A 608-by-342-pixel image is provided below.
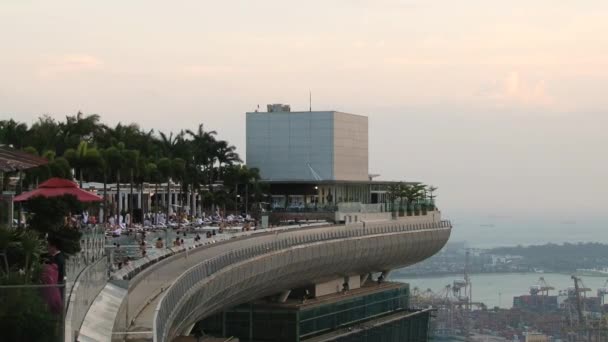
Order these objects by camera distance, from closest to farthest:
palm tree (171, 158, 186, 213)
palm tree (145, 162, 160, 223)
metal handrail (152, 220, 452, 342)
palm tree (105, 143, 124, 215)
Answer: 1. metal handrail (152, 220, 452, 342)
2. palm tree (105, 143, 124, 215)
3. palm tree (145, 162, 160, 223)
4. palm tree (171, 158, 186, 213)

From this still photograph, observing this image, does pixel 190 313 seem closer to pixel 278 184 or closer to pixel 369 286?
pixel 369 286

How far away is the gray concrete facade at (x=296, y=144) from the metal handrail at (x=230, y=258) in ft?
39.9

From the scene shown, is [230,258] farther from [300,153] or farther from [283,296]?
[300,153]

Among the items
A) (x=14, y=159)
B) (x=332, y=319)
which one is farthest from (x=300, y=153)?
(x=14, y=159)

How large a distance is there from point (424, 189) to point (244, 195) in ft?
69.0

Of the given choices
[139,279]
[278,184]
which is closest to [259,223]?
[278,184]

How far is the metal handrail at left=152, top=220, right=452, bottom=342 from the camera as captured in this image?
28519 mm

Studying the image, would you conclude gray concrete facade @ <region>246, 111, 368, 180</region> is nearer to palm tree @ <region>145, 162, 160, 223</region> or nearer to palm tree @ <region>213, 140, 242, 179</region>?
palm tree @ <region>213, 140, 242, 179</region>

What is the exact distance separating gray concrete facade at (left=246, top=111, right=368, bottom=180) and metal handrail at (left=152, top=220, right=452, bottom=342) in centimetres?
1215

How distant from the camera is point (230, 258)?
173 ft

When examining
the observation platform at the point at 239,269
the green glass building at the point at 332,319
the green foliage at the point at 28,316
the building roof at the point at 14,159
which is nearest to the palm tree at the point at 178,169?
the observation platform at the point at 239,269

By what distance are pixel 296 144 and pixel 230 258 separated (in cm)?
6839

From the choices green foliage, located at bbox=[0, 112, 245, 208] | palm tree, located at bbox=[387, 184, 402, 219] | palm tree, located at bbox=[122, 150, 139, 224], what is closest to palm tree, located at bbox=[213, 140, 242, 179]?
green foliage, located at bbox=[0, 112, 245, 208]

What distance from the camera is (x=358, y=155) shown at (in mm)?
127125
